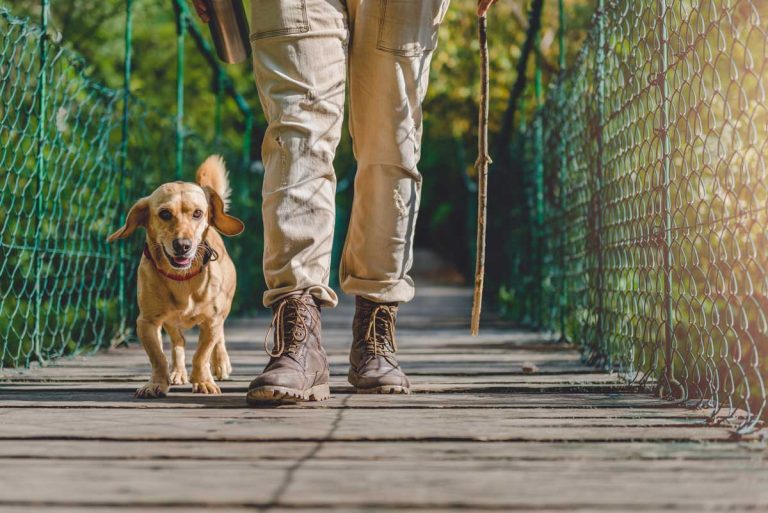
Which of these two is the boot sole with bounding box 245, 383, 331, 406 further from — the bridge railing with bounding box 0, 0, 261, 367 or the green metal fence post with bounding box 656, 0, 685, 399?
the bridge railing with bounding box 0, 0, 261, 367

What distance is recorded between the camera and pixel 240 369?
3242 mm

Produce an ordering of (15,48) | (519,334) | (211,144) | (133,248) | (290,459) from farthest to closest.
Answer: (211,144)
(519,334)
(133,248)
(15,48)
(290,459)

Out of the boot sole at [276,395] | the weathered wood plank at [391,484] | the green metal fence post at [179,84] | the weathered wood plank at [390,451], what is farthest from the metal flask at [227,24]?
the green metal fence post at [179,84]

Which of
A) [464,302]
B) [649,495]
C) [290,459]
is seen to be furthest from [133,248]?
[464,302]

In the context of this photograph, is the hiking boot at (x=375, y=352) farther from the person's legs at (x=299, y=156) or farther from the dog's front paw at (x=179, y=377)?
the dog's front paw at (x=179, y=377)

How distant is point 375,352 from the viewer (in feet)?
8.09

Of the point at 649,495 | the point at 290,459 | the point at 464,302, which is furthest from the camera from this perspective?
the point at 464,302

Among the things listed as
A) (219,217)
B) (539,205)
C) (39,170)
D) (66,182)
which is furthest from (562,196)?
(39,170)

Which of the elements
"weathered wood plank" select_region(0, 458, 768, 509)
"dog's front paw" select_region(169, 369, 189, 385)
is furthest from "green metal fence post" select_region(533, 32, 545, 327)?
"weathered wood plank" select_region(0, 458, 768, 509)

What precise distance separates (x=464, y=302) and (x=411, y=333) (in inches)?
138

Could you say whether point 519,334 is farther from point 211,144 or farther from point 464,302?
point 464,302

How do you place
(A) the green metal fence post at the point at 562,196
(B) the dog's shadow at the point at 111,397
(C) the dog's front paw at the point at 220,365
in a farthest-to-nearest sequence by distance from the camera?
(A) the green metal fence post at the point at 562,196 → (C) the dog's front paw at the point at 220,365 → (B) the dog's shadow at the point at 111,397

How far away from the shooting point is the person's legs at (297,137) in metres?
2.29

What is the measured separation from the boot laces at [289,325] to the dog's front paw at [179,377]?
2.43 ft
